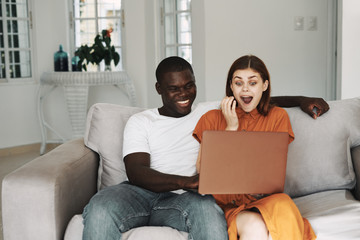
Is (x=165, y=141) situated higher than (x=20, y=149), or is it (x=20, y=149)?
(x=165, y=141)

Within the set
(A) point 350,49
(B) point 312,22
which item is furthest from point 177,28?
(A) point 350,49

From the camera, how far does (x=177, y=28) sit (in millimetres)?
4848

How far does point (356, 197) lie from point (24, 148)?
374 centimetres

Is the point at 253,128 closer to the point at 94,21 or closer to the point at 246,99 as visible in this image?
the point at 246,99

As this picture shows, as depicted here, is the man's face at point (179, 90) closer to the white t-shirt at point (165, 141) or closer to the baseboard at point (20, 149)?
the white t-shirt at point (165, 141)

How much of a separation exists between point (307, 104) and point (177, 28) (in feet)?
9.90

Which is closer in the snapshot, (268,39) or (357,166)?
(357,166)

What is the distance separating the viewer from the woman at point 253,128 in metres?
1.49

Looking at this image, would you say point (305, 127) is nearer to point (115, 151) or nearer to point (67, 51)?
point (115, 151)

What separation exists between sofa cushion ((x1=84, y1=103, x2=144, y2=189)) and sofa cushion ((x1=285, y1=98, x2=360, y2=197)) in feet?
2.36

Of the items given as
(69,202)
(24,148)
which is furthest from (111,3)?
(69,202)

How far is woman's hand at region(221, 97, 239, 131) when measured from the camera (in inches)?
69.3

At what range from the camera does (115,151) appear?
203 cm

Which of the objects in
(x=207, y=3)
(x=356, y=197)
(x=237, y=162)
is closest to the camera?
(x=237, y=162)
